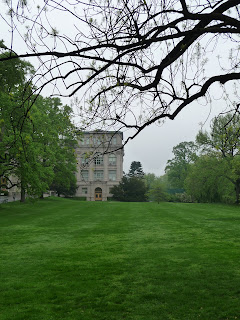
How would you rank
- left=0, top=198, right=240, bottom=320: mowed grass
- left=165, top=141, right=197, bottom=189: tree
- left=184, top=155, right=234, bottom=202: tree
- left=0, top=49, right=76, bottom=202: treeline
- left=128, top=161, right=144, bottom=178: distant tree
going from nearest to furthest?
left=0, top=198, right=240, bottom=320: mowed grass → left=0, top=49, right=76, bottom=202: treeline → left=184, top=155, right=234, bottom=202: tree → left=165, top=141, right=197, bottom=189: tree → left=128, top=161, right=144, bottom=178: distant tree

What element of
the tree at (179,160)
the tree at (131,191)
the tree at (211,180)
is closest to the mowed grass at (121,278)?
the tree at (211,180)

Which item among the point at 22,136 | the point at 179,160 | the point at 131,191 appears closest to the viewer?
the point at 22,136

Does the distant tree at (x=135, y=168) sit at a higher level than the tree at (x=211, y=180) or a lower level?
higher

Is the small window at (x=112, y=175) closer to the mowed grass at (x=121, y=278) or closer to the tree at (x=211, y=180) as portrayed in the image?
the tree at (x=211, y=180)

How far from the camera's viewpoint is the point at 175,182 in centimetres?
8031

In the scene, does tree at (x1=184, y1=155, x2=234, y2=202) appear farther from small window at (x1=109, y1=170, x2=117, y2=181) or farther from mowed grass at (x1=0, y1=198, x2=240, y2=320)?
small window at (x1=109, y1=170, x2=117, y2=181)

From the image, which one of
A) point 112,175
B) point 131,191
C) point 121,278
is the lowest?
point 121,278

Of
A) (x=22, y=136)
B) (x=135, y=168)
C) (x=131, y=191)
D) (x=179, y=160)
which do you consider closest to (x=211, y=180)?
(x=131, y=191)

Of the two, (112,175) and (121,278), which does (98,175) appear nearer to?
(112,175)

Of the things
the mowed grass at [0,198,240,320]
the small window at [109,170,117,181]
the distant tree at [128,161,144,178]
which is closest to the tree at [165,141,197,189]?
the small window at [109,170,117,181]

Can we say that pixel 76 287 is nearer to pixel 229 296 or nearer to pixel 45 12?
pixel 229 296

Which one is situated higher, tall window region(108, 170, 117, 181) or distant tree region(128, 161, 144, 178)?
distant tree region(128, 161, 144, 178)

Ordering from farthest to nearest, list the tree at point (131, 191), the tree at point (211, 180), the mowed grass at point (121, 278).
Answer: the tree at point (131, 191), the tree at point (211, 180), the mowed grass at point (121, 278)

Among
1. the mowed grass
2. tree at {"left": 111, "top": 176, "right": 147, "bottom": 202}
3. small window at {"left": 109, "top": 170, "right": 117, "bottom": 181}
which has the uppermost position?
small window at {"left": 109, "top": 170, "right": 117, "bottom": 181}
